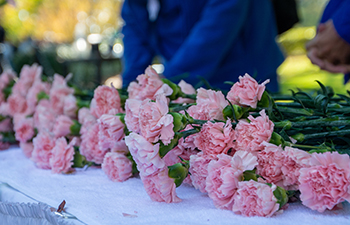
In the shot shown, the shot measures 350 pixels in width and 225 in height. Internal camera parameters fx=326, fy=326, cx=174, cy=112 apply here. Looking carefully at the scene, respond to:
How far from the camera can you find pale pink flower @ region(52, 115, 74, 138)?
69 cm

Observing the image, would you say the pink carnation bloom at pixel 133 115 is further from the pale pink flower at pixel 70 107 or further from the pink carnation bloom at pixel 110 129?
the pale pink flower at pixel 70 107

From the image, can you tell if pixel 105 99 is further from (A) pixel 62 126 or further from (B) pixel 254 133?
(B) pixel 254 133

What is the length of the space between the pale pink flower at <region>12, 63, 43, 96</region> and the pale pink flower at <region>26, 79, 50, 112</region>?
0.05 metres

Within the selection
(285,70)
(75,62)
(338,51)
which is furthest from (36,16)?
(338,51)

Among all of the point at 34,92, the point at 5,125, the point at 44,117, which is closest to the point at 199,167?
the point at 44,117

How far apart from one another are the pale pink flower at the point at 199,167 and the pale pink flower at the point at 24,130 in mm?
495

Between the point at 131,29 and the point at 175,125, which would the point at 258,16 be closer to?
the point at 131,29

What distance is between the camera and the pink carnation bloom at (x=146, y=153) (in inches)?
16.5

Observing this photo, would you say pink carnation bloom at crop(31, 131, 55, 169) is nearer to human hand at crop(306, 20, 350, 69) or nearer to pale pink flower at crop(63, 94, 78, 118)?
pale pink flower at crop(63, 94, 78, 118)

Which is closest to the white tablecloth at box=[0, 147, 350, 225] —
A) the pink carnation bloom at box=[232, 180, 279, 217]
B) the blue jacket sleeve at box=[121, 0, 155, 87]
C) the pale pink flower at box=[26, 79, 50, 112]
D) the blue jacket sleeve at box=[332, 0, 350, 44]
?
the pink carnation bloom at box=[232, 180, 279, 217]

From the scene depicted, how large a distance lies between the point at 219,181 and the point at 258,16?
87 centimetres

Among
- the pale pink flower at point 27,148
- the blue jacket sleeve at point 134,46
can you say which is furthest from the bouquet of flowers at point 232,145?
the blue jacket sleeve at point 134,46

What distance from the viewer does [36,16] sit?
1101cm

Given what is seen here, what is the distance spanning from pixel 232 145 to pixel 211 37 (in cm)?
68
